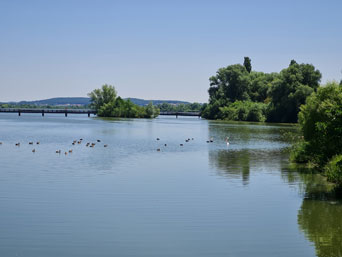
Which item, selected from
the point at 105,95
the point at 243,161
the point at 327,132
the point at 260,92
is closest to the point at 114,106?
the point at 105,95

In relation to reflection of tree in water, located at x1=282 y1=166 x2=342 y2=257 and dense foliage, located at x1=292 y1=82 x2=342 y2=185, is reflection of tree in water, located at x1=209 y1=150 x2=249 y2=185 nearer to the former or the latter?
reflection of tree in water, located at x1=282 y1=166 x2=342 y2=257

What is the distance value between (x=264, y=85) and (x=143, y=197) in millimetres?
135954

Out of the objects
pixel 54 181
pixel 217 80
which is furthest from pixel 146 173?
pixel 217 80

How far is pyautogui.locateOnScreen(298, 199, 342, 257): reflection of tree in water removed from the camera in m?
16.2

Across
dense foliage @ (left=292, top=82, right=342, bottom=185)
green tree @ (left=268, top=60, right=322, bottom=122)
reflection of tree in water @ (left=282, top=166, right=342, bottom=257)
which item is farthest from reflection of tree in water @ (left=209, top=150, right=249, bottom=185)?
green tree @ (left=268, top=60, right=322, bottom=122)

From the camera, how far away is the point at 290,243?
16.7 m

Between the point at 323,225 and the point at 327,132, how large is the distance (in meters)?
8.38

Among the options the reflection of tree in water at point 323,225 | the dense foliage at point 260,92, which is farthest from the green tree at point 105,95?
the reflection of tree in water at point 323,225

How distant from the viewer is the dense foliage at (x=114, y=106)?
188250 mm

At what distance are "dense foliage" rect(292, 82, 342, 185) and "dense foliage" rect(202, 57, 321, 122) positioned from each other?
81.2 m

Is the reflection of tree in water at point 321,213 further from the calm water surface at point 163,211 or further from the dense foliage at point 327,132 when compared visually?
the dense foliage at point 327,132

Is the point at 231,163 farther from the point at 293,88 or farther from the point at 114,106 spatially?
the point at 114,106

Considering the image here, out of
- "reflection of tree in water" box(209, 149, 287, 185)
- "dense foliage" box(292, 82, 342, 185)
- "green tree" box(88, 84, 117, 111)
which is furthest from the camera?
"green tree" box(88, 84, 117, 111)

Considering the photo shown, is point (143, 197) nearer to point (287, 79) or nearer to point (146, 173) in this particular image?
point (146, 173)
